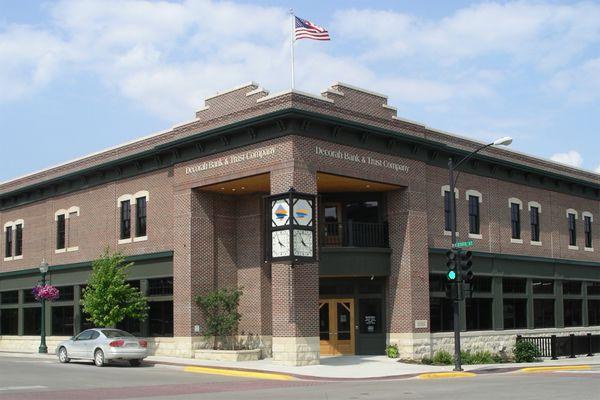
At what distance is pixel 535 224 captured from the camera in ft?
134

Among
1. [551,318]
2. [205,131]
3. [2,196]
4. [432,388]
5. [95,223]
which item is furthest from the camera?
[2,196]

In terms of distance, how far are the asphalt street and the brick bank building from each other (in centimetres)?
527

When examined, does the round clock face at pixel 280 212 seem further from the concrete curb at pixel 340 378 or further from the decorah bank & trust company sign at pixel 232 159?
the concrete curb at pixel 340 378

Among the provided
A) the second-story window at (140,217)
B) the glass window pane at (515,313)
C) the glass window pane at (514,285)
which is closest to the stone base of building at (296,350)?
the second-story window at (140,217)

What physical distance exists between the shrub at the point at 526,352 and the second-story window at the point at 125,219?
18698 mm

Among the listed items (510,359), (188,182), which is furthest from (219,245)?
(510,359)

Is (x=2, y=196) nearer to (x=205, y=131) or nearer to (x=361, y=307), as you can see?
(x=205, y=131)

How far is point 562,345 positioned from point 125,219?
21.6m

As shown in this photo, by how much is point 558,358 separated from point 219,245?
651 inches

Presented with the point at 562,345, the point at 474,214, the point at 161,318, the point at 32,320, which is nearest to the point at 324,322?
the point at 161,318

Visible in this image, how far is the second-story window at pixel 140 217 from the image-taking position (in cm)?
3528

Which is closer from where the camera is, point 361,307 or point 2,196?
point 361,307

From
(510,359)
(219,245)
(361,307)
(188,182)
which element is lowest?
(510,359)

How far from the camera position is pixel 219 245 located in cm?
3297
